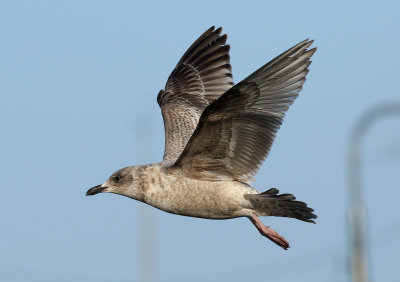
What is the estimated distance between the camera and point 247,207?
1423cm

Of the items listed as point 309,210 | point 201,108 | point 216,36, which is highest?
point 216,36

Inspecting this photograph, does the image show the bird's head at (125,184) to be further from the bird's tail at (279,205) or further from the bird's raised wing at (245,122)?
the bird's tail at (279,205)

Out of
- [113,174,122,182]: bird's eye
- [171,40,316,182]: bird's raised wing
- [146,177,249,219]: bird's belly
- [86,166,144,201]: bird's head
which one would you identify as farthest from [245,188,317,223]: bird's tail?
[113,174,122,182]: bird's eye

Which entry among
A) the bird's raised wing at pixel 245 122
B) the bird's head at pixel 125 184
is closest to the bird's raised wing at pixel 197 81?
the bird's head at pixel 125 184

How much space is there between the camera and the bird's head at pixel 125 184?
1450 cm

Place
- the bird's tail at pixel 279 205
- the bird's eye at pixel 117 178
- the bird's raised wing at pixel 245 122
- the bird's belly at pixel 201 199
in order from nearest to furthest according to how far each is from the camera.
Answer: the bird's raised wing at pixel 245 122
the bird's tail at pixel 279 205
the bird's belly at pixel 201 199
the bird's eye at pixel 117 178

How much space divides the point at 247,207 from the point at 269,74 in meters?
1.62

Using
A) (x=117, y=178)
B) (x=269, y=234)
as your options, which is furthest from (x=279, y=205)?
(x=117, y=178)

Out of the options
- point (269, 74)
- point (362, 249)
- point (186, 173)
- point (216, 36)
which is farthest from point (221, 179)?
point (362, 249)

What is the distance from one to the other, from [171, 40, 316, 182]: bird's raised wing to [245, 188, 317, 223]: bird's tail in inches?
13.5

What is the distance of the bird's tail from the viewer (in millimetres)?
13953

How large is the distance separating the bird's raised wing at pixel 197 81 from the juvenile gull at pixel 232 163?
206 cm

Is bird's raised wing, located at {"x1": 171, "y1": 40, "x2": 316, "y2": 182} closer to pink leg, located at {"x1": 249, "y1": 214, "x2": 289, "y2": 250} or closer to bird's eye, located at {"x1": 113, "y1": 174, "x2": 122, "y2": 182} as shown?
pink leg, located at {"x1": 249, "y1": 214, "x2": 289, "y2": 250}

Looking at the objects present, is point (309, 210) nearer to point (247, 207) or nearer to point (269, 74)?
point (247, 207)
